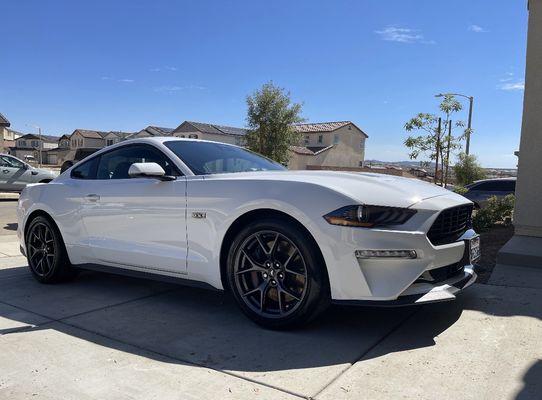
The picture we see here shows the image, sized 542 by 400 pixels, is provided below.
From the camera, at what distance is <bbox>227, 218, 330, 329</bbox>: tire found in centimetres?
346

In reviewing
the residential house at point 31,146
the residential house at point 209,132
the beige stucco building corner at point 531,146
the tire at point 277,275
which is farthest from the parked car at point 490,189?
the residential house at point 31,146

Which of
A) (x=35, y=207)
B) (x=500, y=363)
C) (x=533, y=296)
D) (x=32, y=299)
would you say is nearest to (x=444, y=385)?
(x=500, y=363)

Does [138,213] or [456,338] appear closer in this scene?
[456,338]

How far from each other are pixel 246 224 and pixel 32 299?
239cm

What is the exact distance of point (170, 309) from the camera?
4.35 metres

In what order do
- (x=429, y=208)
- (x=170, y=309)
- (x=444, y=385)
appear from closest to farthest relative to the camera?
(x=444, y=385), (x=429, y=208), (x=170, y=309)

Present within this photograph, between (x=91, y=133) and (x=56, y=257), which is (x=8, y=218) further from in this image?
(x=91, y=133)

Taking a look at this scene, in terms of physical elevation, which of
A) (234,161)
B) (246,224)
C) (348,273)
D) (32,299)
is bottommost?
(32,299)

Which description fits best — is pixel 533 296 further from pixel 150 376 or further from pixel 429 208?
pixel 150 376

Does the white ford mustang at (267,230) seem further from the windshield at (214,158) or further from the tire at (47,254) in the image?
the tire at (47,254)

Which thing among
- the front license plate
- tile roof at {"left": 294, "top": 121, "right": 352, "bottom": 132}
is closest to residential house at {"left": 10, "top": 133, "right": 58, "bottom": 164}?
tile roof at {"left": 294, "top": 121, "right": 352, "bottom": 132}

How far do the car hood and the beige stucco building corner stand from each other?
366 cm

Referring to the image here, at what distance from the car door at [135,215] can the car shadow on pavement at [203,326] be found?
413mm

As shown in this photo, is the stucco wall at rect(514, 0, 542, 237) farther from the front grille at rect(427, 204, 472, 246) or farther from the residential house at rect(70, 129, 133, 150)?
the residential house at rect(70, 129, 133, 150)
